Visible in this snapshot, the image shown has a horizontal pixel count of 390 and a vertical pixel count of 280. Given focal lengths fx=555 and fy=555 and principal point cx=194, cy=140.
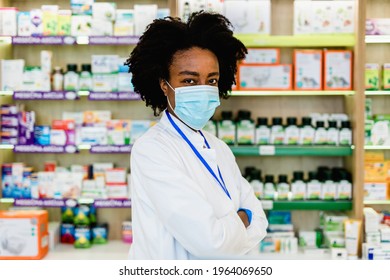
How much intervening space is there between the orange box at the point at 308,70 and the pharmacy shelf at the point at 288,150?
1.56 feet

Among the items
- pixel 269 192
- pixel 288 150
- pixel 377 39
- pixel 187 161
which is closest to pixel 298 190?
pixel 269 192

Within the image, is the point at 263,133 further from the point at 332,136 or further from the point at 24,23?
the point at 24,23

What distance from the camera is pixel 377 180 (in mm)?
4336

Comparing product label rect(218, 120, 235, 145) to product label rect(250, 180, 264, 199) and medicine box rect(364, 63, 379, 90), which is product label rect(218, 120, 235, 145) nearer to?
product label rect(250, 180, 264, 199)

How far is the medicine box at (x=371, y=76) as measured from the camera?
14.1ft

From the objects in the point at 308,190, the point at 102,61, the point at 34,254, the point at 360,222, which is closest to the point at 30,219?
the point at 34,254

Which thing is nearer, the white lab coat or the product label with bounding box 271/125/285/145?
the white lab coat

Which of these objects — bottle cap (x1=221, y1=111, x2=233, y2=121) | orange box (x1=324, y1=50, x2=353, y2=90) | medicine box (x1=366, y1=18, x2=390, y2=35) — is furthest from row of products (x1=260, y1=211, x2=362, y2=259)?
medicine box (x1=366, y1=18, x2=390, y2=35)

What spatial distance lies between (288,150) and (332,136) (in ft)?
1.20

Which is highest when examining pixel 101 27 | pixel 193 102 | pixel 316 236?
pixel 101 27

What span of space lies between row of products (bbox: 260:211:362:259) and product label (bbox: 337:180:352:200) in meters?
0.18

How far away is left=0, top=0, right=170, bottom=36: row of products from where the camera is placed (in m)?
4.29

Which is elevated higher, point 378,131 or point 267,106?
point 267,106

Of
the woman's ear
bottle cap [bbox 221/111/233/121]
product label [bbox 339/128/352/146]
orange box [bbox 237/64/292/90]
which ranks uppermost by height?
orange box [bbox 237/64/292/90]
